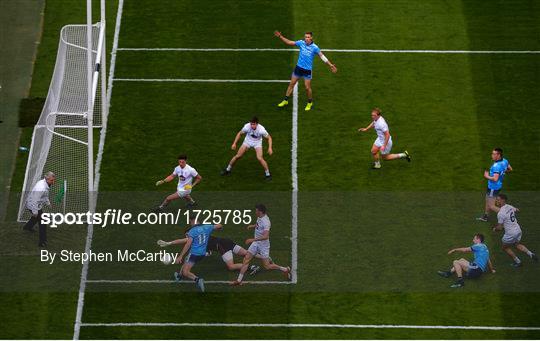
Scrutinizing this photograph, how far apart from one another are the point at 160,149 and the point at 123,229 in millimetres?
3450

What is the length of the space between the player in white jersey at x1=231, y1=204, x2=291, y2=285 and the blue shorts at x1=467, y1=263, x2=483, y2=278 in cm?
433

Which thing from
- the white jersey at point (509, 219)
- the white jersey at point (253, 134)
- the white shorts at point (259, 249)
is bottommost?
the white shorts at point (259, 249)

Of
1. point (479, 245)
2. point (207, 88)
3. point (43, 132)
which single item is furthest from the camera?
point (207, 88)

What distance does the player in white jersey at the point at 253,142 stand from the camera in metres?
43.3

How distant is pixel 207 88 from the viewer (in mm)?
47438

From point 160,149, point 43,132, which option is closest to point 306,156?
point 160,149

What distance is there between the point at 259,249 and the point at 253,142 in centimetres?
409

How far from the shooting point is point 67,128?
146 ft

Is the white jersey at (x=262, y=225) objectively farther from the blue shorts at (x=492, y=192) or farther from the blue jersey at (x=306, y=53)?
the blue jersey at (x=306, y=53)

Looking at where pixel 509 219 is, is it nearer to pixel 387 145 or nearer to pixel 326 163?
pixel 387 145

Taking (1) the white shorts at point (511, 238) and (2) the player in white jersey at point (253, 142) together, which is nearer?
(1) the white shorts at point (511, 238)

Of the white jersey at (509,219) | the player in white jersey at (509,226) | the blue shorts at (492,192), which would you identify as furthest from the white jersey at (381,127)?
the white jersey at (509,219)

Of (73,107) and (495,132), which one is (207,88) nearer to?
(73,107)

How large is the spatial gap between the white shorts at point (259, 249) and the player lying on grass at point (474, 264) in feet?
14.0
